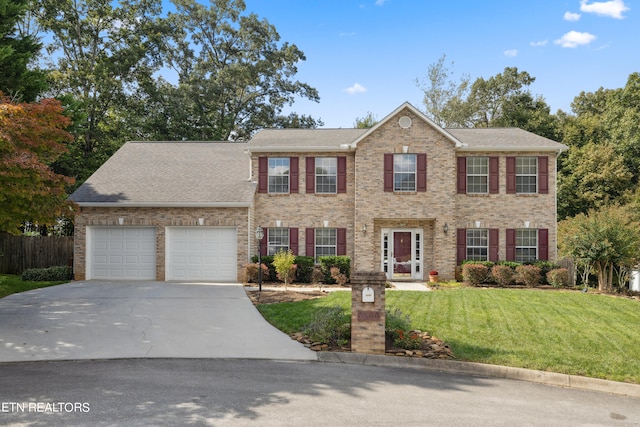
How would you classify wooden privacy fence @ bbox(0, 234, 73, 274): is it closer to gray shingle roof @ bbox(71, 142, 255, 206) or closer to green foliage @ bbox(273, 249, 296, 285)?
gray shingle roof @ bbox(71, 142, 255, 206)

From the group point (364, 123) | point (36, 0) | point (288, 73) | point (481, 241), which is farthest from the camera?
point (364, 123)

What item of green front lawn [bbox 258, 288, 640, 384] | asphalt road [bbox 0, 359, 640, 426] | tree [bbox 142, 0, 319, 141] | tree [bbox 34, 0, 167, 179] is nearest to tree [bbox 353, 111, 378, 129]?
tree [bbox 142, 0, 319, 141]

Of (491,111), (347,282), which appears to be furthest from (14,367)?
(491,111)

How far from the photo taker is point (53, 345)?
912 cm

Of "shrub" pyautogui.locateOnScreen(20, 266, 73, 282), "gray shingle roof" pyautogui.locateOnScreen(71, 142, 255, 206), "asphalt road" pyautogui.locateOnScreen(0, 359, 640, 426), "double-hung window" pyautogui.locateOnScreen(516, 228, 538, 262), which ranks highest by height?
"gray shingle roof" pyautogui.locateOnScreen(71, 142, 255, 206)

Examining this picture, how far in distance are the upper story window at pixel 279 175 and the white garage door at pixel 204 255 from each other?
2.94 m

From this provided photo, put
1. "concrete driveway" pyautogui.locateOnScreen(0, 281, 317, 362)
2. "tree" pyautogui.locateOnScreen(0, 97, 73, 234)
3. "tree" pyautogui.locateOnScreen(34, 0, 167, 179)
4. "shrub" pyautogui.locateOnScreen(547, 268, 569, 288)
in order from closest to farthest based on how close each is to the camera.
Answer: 1. "concrete driveway" pyautogui.locateOnScreen(0, 281, 317, 362)
2. "tree" pyautogui.locateOnScreen(0, 97, 73, 234)
3. "shrub" pyautogui.locateOnScreen(547, 268, 569, 288)
4. "tree" pyautogui.locateOnScreen(34, 0, 167, 179)

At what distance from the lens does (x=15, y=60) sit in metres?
16.0

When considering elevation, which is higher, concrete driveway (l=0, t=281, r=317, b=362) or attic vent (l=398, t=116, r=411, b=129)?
attic vent (l=398, t=116, r=411, b=129)

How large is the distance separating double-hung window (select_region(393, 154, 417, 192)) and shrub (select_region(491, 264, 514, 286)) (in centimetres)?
471

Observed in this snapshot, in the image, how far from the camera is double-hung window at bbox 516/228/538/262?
1928 centimetres

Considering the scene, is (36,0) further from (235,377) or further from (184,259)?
(235,377)

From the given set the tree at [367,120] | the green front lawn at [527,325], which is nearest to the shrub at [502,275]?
the green front lawn at [527,325]

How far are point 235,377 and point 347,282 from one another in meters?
10.8
